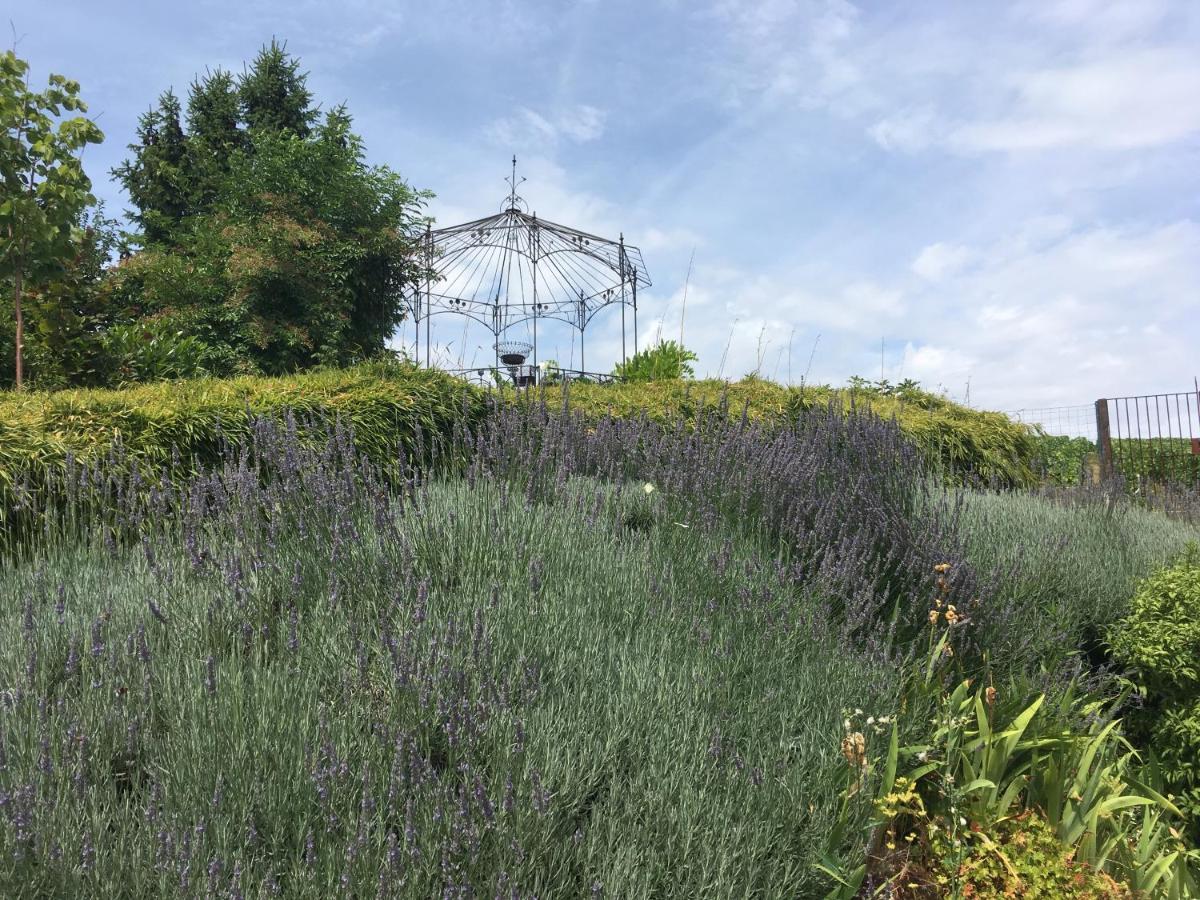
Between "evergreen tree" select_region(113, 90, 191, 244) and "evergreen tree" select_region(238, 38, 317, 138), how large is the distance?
5.86 feet

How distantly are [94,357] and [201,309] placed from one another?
188 inches

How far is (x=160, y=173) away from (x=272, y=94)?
3224 mm

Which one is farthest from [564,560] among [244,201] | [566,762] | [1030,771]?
[244,201]

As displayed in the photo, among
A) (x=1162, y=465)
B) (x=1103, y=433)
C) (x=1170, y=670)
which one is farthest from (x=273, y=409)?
(x=1162, y=465)

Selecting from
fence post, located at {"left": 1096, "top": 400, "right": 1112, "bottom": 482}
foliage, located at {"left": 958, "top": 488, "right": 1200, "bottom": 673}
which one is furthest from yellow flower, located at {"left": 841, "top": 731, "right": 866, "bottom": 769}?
fence post, located at {"left": 1096, "top": 400, "right": 1112, "bottom": 482}

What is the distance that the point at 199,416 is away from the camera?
4441 mm

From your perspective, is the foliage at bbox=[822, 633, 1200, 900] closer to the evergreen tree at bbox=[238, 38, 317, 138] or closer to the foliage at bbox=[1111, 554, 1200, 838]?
the foliage at bbox=[1111, 554, 1200, 838]

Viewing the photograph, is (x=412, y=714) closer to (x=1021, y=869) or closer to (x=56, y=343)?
(x=1021, y=869)

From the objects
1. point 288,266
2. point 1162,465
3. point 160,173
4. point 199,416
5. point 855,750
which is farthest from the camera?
point 160,173

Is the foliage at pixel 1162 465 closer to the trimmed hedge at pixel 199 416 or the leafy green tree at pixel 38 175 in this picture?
the trimmed hedge at pixel 199 416

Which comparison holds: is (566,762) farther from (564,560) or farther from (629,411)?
(629,411)

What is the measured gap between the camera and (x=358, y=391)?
5.06 meters

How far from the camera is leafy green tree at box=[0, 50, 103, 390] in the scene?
24.3 ft

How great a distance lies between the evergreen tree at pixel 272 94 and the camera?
18234 millimetres
